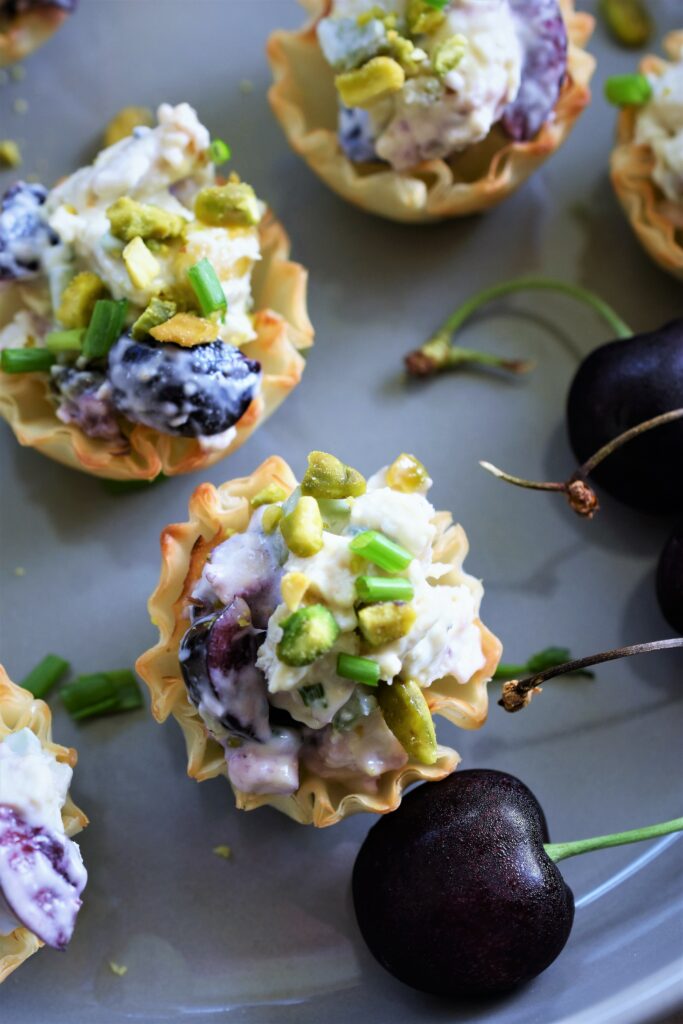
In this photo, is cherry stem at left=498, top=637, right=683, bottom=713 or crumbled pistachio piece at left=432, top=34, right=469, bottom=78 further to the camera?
crumbled pistachio piece at left=432, top=34, right=469, bottom=78

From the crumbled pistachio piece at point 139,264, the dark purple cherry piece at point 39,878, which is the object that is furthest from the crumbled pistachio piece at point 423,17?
the dark purple cherry piece at point 39,878

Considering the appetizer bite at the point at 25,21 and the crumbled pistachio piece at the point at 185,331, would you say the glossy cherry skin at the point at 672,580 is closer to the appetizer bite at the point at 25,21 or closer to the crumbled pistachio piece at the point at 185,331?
the crumbled pistachio piece at the point at 185,331

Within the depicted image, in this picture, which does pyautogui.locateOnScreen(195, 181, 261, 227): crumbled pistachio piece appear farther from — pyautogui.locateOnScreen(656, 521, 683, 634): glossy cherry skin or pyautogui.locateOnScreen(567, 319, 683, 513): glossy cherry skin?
pyautogui.locateOnScreen(656, 521, 683, 634): glossy cherry skin

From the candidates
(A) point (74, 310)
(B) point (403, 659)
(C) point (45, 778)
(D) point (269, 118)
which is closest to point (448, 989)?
(B) point (403, 659)

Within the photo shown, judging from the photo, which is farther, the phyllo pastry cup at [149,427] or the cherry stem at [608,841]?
the phyllo pastry cup at [149,427]

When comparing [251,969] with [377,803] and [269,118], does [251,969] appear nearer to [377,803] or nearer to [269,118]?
[377,803]

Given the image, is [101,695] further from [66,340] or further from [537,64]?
[537,64]

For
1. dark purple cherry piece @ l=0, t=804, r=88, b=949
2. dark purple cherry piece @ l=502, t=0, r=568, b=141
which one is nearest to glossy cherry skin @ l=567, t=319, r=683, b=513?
dark purple cherry piece @ l=502, t=0, r=568, b=141
